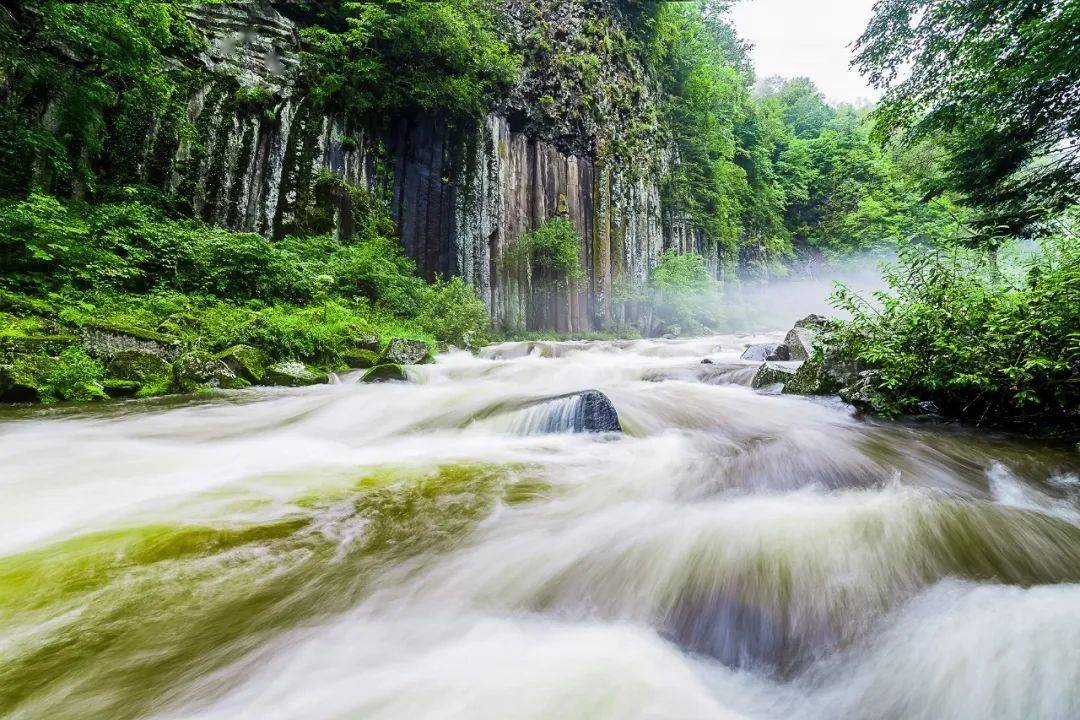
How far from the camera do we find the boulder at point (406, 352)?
7.86 m

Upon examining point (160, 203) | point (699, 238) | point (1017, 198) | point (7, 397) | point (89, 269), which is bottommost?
point (7, 397)

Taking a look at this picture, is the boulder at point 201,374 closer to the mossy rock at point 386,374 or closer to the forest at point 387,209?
the forest at point 387,209

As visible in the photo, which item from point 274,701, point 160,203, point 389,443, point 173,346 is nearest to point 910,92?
point 389,443

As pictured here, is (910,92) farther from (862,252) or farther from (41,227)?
(862,252)

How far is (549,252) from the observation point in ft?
50.5

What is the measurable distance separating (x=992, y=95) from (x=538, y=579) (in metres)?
8.36

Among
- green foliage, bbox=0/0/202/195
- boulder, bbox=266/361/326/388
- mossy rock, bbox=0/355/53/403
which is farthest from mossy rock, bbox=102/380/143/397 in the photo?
green foliage, bbox=0/0/202/195

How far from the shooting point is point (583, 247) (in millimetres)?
17188

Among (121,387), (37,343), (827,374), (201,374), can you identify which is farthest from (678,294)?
(37,343)

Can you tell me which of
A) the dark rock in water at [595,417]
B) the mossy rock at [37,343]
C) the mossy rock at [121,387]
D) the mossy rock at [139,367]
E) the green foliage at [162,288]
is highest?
the green foliage at [162,288]

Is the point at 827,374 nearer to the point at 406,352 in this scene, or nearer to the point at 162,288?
the point at 406,352

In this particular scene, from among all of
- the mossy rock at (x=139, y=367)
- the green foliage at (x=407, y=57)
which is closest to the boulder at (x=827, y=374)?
the mossy rock at (x=139, y=367)

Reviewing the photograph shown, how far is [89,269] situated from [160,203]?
3.93 m

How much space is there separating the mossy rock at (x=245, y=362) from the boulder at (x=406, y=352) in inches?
73.8
